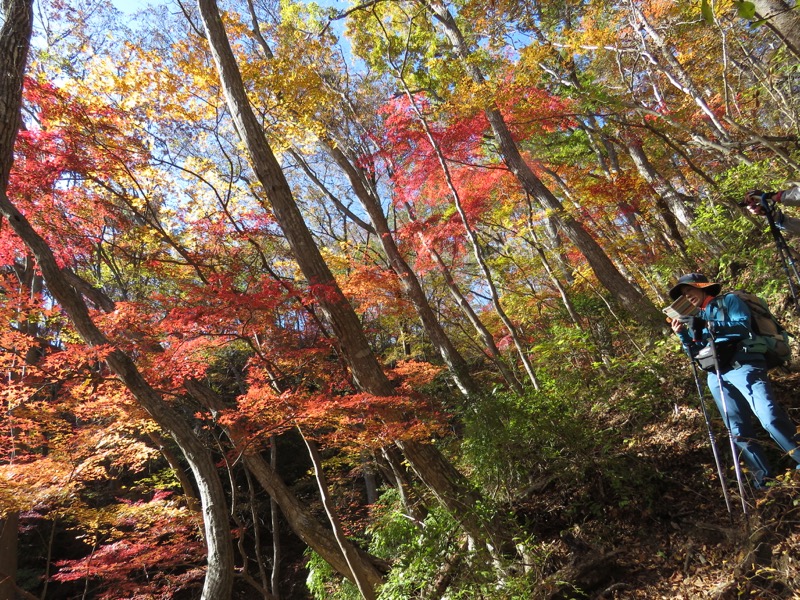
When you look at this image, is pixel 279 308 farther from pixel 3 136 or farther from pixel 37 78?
pixel 37 78

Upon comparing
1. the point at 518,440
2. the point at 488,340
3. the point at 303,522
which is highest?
the point at 488,340

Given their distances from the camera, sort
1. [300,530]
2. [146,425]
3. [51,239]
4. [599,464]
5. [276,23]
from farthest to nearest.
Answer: [276,23], [51,239], [146,425], [300,530], [599,464]

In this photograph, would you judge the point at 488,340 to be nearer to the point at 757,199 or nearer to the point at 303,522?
the point at 757,199

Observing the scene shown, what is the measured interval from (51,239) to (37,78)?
2.72 m

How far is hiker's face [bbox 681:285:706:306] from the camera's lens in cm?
310

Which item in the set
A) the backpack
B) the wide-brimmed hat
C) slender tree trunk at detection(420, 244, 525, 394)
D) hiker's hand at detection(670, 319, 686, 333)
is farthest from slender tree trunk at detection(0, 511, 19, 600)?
the backpack

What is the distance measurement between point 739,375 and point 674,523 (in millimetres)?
1464

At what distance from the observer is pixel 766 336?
9.12ft

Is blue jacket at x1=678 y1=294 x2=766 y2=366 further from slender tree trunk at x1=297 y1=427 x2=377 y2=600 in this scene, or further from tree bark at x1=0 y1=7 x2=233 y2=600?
tree bark at x1=0 y1=7 x2=233 y2=600

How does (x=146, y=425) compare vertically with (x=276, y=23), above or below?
below

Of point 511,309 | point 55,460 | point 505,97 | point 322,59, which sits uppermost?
point 322,59

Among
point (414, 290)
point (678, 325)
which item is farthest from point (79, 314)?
point (678, 325)

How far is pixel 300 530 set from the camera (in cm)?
611

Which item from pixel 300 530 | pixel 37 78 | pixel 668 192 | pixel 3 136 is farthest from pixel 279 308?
pixel 668 192
